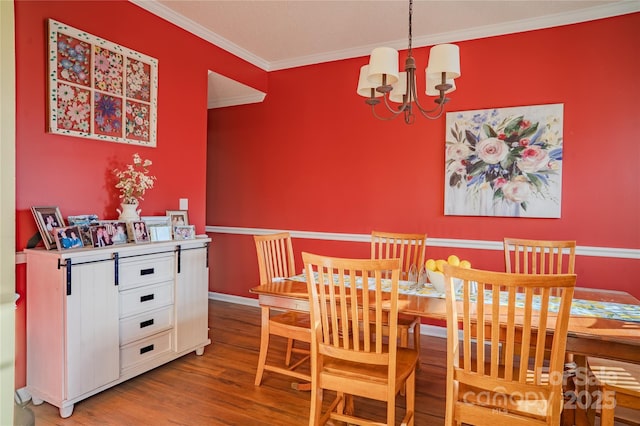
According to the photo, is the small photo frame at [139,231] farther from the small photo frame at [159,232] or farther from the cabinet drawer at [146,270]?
the cabinet drawer at [146,270]

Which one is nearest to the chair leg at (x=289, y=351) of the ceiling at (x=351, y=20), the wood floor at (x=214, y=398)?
Result: the wood floor at (x=214, y=398)

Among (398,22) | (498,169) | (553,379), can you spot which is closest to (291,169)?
(398,22)

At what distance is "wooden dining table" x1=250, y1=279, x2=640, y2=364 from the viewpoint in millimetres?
1551

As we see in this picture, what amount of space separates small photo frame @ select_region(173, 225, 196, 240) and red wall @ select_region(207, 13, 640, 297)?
4.72 ft

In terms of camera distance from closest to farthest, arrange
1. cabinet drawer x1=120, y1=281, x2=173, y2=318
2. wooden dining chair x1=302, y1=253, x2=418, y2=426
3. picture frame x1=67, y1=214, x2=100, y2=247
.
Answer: wooden dining chair x1=302, y1=253, x2=418, y2=426
picture frame x1=67, y1=214, x2=100, y2=247
cabinet drawer x1=120, y1=281, x2=173, y2=318

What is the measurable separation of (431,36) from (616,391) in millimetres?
3130

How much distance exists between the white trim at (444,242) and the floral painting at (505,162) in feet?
0.91

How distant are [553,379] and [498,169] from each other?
229 cm

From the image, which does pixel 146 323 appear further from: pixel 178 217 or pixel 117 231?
pixel 178 217

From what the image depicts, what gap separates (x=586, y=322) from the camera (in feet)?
5.62

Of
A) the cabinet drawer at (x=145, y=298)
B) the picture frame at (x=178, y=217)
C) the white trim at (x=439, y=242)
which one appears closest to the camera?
the cabinet drawer at (x=145, y=298)

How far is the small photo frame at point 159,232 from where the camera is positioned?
2764 millimetres

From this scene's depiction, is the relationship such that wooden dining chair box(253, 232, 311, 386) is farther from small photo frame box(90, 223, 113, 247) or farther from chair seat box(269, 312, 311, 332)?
small photo frame box(90, 223, 113, 247)

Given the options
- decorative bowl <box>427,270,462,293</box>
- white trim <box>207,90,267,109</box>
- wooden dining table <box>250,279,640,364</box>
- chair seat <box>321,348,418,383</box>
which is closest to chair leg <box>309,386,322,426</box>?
chair seat <box>321,348,418,383</box>
